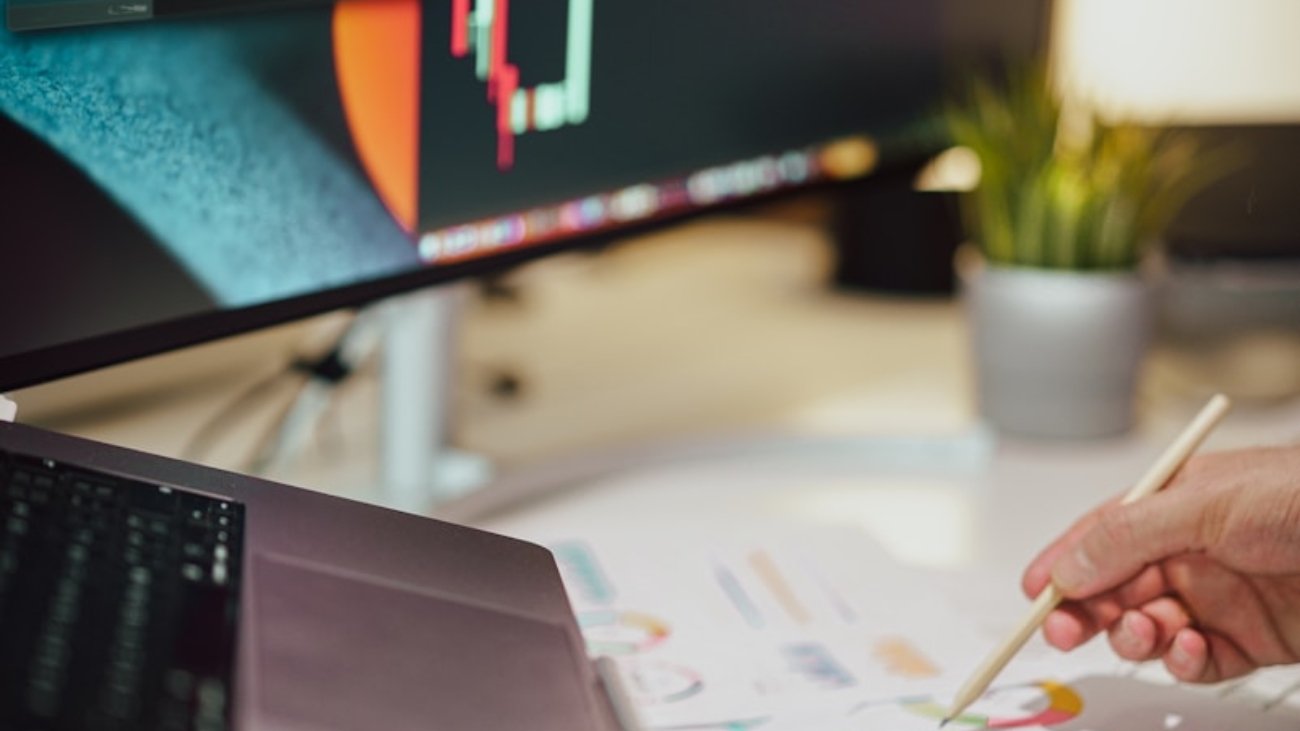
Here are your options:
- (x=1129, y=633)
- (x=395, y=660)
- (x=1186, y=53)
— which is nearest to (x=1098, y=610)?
(x=1129, y=633)

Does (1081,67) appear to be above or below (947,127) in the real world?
above

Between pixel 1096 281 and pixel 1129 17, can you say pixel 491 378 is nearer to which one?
pixel 1096 281

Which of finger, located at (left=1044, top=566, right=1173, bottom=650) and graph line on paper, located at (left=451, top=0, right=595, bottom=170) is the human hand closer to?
finger, located at (left=1044, top=566, right=1173, bottom=650)

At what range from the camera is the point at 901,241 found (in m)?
1.38

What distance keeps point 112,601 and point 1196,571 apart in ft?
1.42

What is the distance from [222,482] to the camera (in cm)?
57

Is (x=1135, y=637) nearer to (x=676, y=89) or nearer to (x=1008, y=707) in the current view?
(x=1008, y=707)

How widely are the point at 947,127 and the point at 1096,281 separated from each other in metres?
0.24

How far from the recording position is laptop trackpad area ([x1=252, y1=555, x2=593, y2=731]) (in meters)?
0.48

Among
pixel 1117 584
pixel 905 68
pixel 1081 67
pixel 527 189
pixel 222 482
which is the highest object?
pixel 1081 67

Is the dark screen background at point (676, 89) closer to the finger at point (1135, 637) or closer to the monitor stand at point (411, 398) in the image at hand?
the monitor stand at point (411, 398)

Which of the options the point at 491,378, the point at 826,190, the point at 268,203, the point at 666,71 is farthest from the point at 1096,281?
the point at 268,203

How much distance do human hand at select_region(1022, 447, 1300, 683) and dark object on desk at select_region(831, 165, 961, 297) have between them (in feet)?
2.28

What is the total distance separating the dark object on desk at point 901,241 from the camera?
4.50ft
